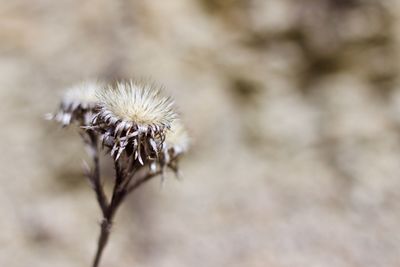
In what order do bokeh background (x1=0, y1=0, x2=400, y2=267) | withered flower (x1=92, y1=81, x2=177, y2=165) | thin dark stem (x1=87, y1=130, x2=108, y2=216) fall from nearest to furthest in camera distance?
withered flower (x1=92, y1=81, x2=177, y2=165)
thin dark stem (x1=87, y1=130, x2=108, y2=216)
bokeh background (x1=0, y1=0, x2=400, y2=267)

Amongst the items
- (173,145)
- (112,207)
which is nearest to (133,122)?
(173,145)

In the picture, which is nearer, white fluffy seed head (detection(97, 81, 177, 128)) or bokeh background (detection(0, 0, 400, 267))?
white fluffy seed head (detection(97, 81, 177, 128))

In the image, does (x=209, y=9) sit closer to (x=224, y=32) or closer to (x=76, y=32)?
(x=224, y=32)

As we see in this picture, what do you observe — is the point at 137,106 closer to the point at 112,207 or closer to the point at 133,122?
the point at 133,122

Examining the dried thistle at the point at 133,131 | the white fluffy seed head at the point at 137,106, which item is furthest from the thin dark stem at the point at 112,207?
the white fluffy seed head at the point at 137,106

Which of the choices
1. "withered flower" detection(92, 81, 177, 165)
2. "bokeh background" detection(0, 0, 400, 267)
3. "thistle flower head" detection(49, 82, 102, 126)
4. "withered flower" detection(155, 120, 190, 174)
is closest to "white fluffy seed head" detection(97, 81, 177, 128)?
"withered flower" detection(92, 81, 177, 165)

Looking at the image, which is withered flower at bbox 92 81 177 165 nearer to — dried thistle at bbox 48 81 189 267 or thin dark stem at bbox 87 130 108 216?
dried thistle at bbox 48 81 189 267
